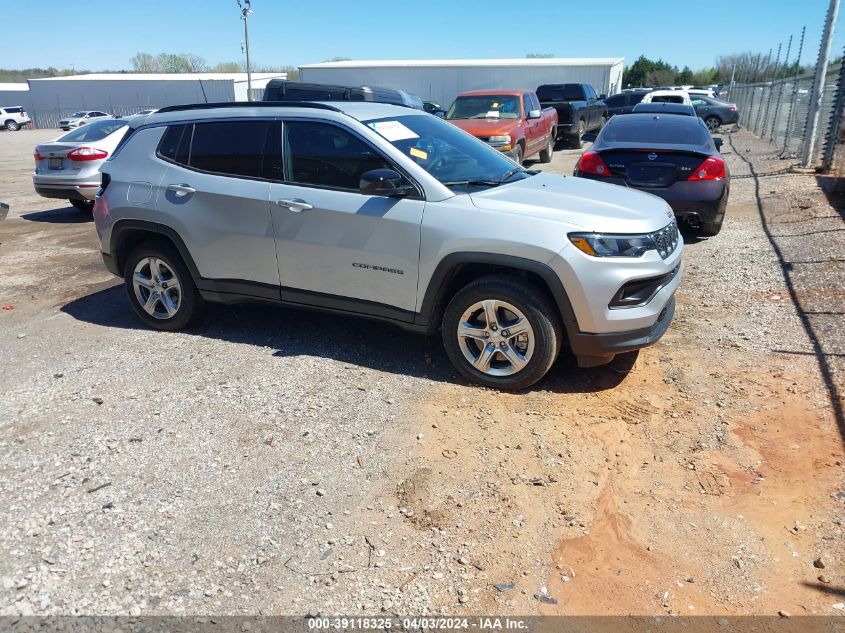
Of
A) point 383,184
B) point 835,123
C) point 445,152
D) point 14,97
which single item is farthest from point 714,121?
point 14,97

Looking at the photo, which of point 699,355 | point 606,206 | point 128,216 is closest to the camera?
point 606,206

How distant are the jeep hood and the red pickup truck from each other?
8.49m

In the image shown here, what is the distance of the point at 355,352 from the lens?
526cm

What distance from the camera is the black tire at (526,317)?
4.30m

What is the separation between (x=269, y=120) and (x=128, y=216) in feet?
5.06

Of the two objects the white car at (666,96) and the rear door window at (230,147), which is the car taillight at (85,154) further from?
the white car at (666,96)

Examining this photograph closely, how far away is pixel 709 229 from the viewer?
8.48 metres

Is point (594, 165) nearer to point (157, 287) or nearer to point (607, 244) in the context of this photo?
point (607, 244)

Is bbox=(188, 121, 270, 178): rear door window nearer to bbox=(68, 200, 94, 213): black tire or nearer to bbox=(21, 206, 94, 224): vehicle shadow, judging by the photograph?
bbox=(21, 206, 94, 224): vehicle shadow

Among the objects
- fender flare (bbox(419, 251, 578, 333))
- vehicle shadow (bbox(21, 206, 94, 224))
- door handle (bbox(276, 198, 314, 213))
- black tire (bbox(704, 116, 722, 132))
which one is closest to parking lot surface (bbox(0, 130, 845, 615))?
fender flare (bbox(419, 251, 578, 333))

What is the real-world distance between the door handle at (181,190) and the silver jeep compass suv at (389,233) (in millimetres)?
16

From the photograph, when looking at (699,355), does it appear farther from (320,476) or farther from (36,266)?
(36,266)

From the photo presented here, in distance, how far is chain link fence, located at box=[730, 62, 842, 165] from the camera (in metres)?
14.6

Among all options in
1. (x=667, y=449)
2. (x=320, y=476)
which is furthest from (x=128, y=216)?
(x=667, y=449)
